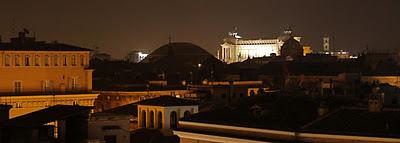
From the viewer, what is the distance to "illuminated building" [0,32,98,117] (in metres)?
31.4

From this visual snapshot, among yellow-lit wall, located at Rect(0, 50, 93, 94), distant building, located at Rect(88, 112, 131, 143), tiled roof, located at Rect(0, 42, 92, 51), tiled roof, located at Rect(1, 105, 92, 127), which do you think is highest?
tiled roof, located at Rect(0, 42, 92, 51)

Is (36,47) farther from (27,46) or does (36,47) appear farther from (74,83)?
(74,83)

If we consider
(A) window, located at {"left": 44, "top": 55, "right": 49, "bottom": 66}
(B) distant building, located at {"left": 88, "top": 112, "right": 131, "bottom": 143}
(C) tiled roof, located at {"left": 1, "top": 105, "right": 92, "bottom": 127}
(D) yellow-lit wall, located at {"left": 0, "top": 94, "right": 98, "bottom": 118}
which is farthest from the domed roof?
(C) tiled roof, located at {"left": 1, "top": 105, "right": 92, "bottom": 127}

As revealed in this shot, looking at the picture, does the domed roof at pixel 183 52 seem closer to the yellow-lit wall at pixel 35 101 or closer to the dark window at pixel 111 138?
the yellow-lit wall at pixel 35 101

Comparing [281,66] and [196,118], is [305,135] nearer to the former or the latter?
[196,118]

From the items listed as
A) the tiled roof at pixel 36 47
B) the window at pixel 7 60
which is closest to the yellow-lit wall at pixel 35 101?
the window at pixel 7 60

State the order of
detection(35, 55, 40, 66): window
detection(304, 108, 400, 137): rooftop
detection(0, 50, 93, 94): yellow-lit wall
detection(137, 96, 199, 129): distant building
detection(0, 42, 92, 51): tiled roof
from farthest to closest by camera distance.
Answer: detection(35, 55, 40, 66): window < detection(0, 42, 92, 51): tiled roof < detection(0, 50, 93, 94): yellow-lit wall < detection(137, 96, 199, 129): distant building < detection(304, 108, 400, 137): rooftop

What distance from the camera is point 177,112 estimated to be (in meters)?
24.8

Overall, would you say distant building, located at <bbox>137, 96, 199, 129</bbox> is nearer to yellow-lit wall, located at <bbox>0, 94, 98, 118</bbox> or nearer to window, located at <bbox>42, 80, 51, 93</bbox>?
yellow-lit wall, located at <bbox>0, 94, 98, 118</bbox>

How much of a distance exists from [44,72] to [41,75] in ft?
0.59

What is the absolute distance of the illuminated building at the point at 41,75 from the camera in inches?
1236

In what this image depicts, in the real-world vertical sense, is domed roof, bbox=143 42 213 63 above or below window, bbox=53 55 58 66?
above

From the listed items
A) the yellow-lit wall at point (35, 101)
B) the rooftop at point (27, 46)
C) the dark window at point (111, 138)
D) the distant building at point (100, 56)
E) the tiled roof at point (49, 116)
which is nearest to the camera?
the tiled roof at point (49, 116)

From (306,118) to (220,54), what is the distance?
387 ft
